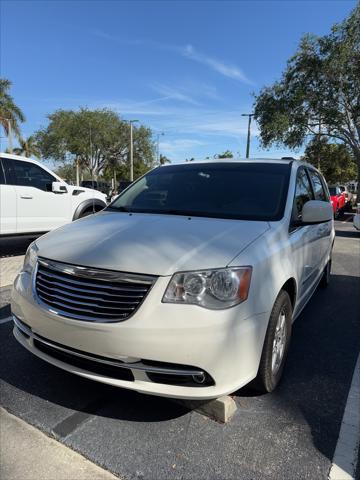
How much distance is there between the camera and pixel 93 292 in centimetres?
231

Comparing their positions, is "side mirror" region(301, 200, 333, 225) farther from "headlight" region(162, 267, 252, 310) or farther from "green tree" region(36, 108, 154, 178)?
"green tree" region(36, 108, 154, 178)

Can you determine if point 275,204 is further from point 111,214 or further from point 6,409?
point 6,409

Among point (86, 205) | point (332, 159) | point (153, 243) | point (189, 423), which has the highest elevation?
point (332, 159)

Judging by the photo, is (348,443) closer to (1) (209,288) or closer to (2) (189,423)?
(2) (189,423)

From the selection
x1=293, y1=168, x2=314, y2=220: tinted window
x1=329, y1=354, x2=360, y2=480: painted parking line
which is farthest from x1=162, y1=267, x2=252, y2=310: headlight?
x1=293, y1=168, x2=314, y2=220: tinted window

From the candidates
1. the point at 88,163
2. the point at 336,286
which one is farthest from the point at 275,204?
the point at 88,163

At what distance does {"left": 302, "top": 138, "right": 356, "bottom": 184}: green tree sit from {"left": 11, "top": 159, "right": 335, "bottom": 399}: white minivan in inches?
1111

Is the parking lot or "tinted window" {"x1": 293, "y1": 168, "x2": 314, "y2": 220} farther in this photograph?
"tinted window" {"x1": 293, "y1": 168, "x2": 314, "y2": 220}

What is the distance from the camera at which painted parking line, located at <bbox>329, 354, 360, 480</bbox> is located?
6.96 ft

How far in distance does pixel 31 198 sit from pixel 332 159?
3540cm

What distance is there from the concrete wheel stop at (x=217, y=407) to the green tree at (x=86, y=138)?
127 ft

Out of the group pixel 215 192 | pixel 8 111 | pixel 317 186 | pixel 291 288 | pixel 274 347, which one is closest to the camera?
pixel 274 347

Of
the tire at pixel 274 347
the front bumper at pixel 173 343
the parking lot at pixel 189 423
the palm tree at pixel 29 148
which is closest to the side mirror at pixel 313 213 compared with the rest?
the tire at pixel 274 347

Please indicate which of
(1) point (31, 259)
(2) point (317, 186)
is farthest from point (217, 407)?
(2) point (317, 186)
